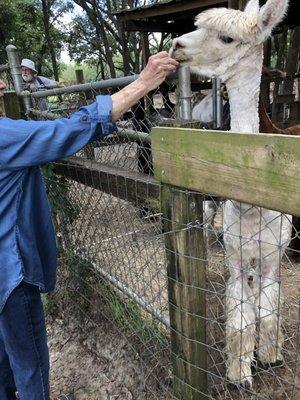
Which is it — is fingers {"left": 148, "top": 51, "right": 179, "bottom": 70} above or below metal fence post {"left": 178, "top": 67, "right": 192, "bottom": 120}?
above

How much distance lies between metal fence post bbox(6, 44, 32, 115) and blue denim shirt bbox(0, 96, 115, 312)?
5.15ft

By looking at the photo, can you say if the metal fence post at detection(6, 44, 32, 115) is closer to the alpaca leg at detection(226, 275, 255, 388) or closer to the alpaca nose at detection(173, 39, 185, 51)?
the alpaca nose at detection(173, 39, 185, 51)

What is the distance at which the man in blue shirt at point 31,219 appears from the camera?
1679mm

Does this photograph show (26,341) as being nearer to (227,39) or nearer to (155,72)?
(155,72)

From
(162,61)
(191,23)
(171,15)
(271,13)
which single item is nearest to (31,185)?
(162,61)

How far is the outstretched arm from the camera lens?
68.1 inches

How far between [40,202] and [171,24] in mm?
6623

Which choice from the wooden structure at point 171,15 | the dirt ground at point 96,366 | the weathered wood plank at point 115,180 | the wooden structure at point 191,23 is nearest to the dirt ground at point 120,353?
the dirt ground at point 96,366

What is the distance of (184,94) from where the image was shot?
5.54 ft

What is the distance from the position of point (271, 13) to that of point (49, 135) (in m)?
1.48

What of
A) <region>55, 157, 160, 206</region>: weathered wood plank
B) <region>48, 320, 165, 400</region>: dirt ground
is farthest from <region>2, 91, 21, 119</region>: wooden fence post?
<region>48, 320, 165, 400</region>: dirt ground

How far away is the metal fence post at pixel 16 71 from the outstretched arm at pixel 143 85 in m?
1.85

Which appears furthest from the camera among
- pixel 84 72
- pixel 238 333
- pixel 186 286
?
pixel 84 72

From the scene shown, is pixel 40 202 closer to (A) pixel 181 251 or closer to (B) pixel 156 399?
(A) pixel 181 251
